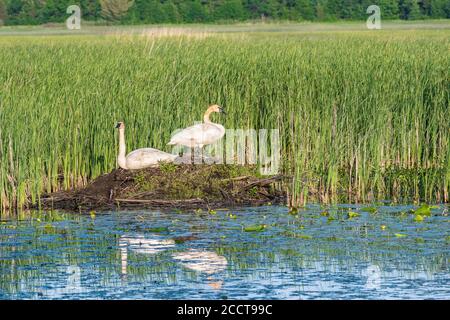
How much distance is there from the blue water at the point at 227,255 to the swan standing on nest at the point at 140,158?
73 centimetres

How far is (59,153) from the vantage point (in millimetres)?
12383

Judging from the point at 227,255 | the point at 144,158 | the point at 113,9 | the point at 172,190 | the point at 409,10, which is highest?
the point at 113,9

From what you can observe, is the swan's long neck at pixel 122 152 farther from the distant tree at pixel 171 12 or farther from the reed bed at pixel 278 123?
the distant tree at pixel 171 12

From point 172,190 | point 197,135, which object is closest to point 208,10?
point 197,135

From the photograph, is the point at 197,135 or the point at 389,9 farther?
the point at 389,9

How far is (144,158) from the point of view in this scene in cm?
1178

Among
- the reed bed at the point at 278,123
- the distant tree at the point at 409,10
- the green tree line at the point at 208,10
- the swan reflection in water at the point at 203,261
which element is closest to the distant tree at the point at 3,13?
the green tree line at the point at 208,10

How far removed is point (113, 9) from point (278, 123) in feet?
202

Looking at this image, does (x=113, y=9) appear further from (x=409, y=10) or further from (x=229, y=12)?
(x=409, y=10)

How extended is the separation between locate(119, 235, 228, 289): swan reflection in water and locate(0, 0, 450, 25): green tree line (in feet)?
204

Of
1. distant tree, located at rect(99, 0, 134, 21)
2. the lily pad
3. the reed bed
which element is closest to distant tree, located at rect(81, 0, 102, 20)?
distant tree, located at rect(99, 0, 134, 21)

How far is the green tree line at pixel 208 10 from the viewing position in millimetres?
73312
